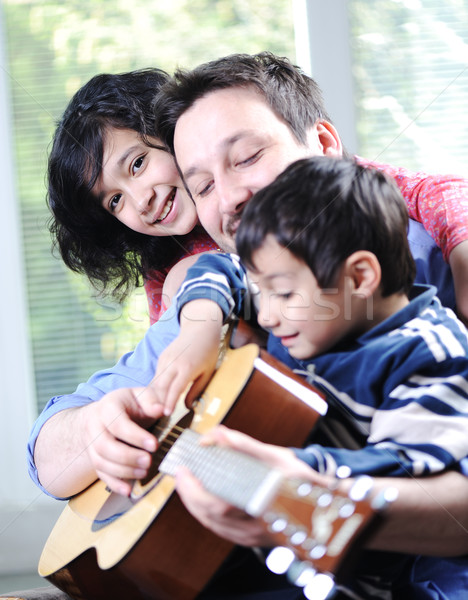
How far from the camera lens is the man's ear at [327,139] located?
38.1 inches

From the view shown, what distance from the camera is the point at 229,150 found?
832mm

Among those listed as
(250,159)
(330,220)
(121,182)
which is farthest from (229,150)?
(121,182)

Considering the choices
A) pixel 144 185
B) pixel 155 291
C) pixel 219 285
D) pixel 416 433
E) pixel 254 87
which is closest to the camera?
pixel 416 433

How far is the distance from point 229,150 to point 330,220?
0.81 feet

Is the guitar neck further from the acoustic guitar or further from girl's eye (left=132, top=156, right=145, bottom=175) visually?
girl's eye (left=132, top=156, right=145, bottom=175)

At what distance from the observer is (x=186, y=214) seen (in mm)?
1134

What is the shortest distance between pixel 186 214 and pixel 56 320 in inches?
45.1

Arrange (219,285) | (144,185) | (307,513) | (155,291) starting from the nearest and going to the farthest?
1. (307,513)
2. (219,285)
3. (144,185)
4. (155,291)

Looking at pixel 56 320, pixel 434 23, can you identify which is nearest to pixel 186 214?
pixel 56 320

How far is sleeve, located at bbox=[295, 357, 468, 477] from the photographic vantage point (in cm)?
53

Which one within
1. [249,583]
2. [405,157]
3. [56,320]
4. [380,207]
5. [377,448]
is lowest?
[56,320]

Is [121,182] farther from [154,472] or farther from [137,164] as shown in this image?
[154,472]

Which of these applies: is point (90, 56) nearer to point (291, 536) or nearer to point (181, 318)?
point (181, 318)

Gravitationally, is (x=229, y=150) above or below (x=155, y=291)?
above
